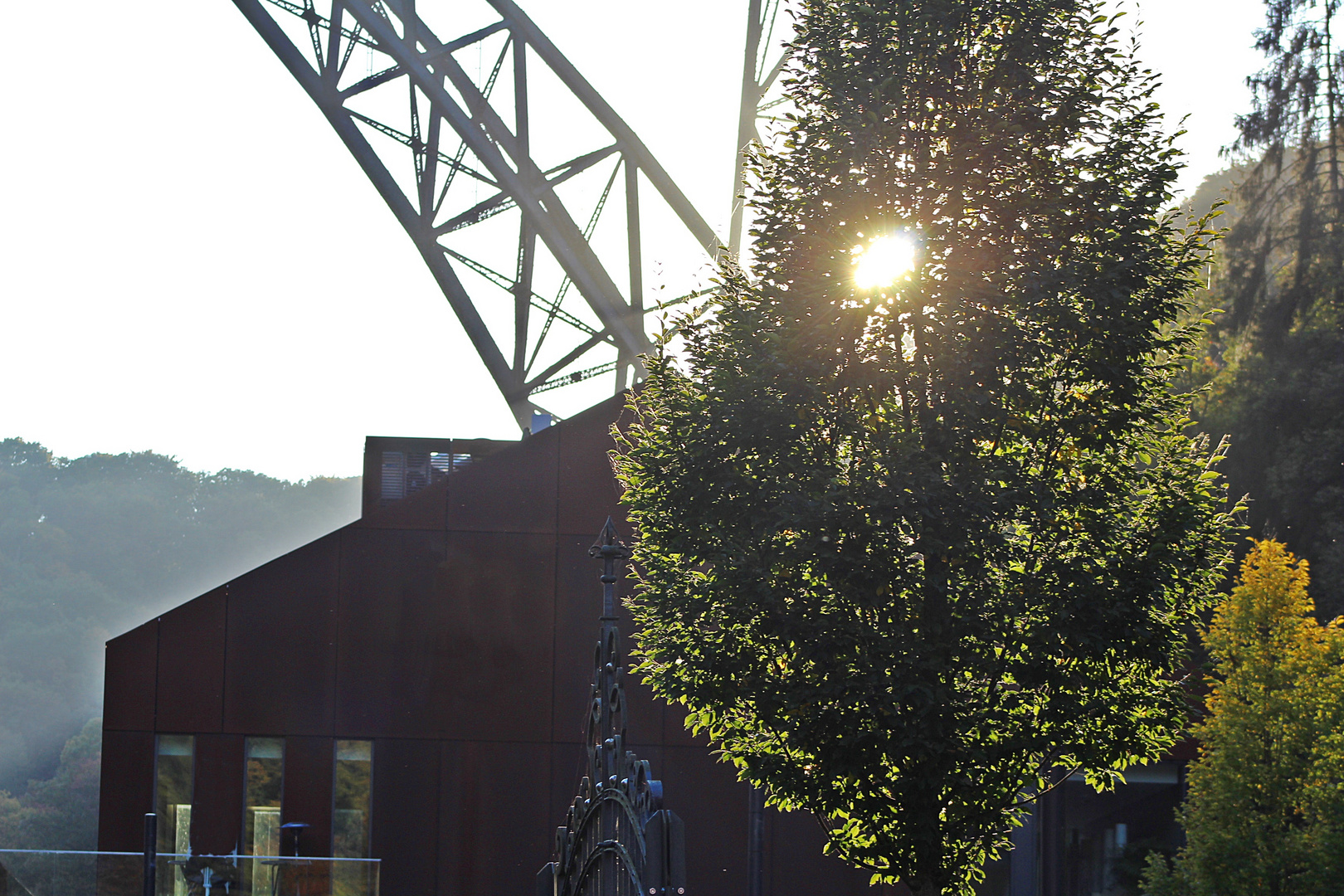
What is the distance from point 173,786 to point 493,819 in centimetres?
467

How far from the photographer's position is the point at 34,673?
297 ft

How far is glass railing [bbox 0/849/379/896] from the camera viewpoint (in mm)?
12992

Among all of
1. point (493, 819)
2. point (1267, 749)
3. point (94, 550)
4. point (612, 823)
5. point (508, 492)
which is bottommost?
point (493, 819)

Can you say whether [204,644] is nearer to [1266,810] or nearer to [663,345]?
[663,345]

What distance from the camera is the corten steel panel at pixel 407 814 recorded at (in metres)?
17.8

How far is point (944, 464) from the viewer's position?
10312mm

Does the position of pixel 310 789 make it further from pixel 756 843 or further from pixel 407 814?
pixel 756 843

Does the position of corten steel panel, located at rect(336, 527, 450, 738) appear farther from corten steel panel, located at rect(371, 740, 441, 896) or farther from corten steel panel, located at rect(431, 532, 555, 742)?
corten steel panel, located at rect(371, 740, 441, 896)

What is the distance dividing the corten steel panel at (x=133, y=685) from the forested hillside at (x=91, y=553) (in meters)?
68.2

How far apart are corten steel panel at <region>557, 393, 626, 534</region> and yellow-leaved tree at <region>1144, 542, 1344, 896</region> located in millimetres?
8798

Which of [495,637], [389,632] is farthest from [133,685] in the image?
[495,637]

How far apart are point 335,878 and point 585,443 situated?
7632mm

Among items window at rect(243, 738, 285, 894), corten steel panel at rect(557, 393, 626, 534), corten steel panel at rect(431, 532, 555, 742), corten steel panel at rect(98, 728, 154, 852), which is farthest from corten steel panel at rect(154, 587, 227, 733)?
corten steel panel at rect(557, 393, 626, 534)

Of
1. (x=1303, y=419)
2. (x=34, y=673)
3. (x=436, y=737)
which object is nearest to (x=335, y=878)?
(x=436, y=737)
